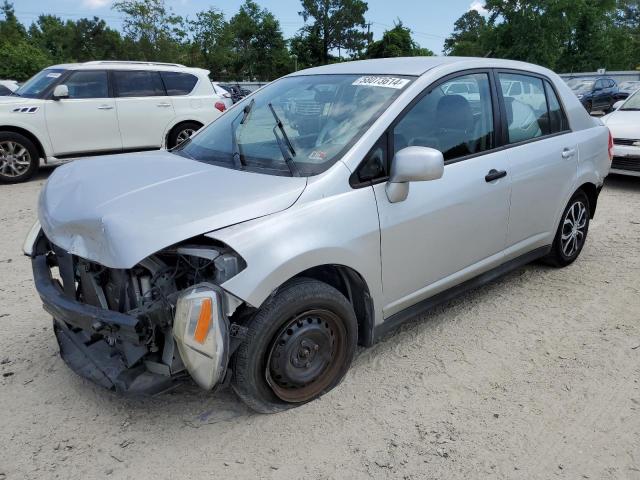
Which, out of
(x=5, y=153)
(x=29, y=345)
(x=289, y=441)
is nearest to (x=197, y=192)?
(x=289, y=441)

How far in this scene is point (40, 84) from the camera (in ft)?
29.2

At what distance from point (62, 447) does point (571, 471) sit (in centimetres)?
239

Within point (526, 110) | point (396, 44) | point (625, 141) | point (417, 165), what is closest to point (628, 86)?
point (625, 141)

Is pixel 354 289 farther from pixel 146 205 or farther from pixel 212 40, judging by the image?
pixel 212 40

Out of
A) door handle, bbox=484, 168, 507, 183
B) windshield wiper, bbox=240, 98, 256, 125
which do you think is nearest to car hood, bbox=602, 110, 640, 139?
door handle, bbox=484, 168, 507, 183

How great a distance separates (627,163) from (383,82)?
6111 millimetres

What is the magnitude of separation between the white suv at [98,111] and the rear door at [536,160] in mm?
6985

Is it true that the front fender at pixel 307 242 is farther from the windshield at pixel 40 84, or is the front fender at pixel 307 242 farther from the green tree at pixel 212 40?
the green tree at pixel 212 40

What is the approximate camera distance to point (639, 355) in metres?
3.34

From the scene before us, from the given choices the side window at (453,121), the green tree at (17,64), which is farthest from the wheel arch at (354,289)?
the green tree at (17,64)

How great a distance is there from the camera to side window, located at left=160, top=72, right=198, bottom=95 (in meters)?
9.73

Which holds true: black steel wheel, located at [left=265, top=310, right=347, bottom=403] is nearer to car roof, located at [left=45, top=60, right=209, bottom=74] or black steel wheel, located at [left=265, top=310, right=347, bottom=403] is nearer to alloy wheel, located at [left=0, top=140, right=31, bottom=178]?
alloy wheel, located at [left=0, top=140, right=31, bottom=178]

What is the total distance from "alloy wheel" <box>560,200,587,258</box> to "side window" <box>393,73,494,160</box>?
1428 mm

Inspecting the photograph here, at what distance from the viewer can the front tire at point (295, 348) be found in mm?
2512
